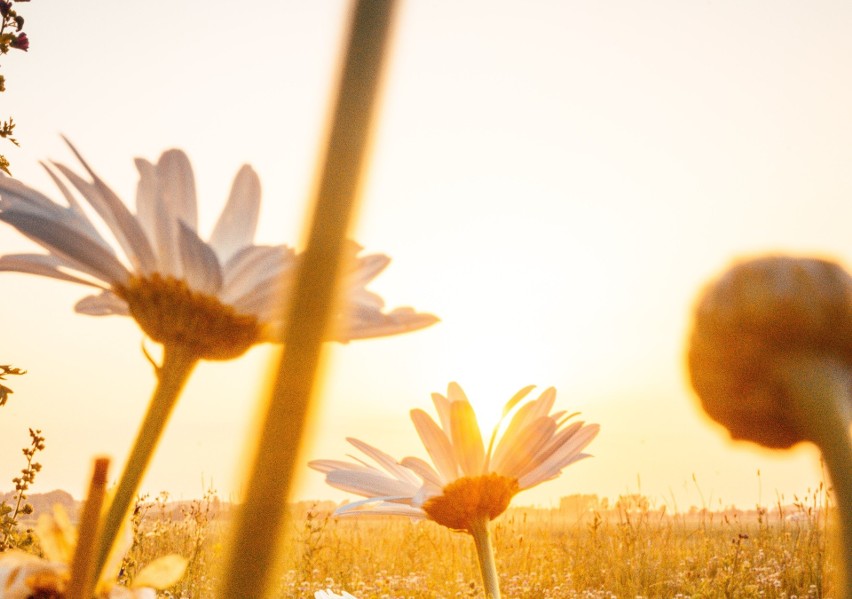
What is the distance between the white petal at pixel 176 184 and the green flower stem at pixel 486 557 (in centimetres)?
55

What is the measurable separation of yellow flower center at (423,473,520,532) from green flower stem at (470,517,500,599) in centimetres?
1

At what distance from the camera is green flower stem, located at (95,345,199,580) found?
426mm

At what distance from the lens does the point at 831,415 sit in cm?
30

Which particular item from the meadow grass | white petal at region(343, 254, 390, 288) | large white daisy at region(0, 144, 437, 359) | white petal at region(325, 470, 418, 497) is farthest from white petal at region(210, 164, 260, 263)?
the meadow grass

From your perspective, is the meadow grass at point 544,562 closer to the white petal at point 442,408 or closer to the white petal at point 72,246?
the white petal at point 442,408

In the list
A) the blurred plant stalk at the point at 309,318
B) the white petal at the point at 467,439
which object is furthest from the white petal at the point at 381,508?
the blurred plant stalk at the point at 309,318

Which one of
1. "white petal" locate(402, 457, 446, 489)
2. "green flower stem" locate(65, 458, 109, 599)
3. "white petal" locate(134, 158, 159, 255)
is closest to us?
"green flower stem" locate(65, 458, 109, 599)

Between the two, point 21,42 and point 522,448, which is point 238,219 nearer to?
point 522,448

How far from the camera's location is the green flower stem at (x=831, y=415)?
0.25m

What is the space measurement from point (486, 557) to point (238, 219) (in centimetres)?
56

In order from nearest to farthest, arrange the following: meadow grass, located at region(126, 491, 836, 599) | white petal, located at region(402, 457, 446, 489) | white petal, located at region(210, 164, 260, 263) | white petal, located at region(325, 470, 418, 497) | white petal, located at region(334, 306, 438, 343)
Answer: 1. white petal, located at region(334, 306, 438, 343)
2. white petal, located at region(210, 164, 260, 263)
3. white petal, located at region(325, 470, 418, 497)
4. white petal, located at region(402, 457, 446, 489)
5. meadow grass, located at region(126, 491, 836, 599)

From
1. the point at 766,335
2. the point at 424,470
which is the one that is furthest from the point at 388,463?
the point at 766,335

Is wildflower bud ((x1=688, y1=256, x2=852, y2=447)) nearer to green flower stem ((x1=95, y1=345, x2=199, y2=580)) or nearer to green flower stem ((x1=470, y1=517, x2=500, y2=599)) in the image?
green flower stem ((x1=95, y1=345, x2=199, y2=580))

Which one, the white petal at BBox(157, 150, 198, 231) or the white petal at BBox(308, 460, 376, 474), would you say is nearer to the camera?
the white petal at BBox(157, 150, 198, 231)
